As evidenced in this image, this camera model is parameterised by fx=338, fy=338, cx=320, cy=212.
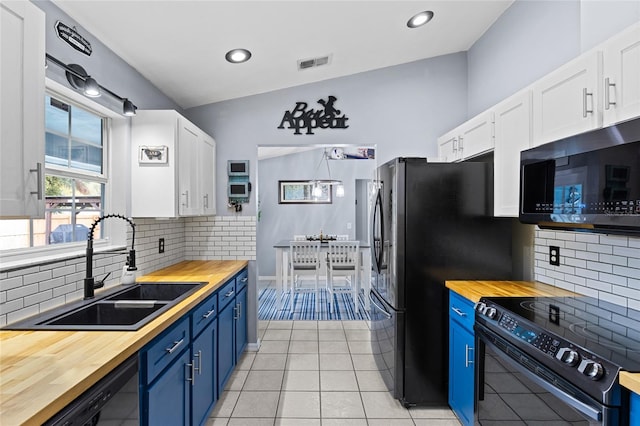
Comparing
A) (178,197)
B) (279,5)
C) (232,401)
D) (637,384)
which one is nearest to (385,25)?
(279,5)

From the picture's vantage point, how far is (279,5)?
206cm

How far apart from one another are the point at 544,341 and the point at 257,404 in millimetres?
1924

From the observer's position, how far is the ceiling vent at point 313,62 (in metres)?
2.95

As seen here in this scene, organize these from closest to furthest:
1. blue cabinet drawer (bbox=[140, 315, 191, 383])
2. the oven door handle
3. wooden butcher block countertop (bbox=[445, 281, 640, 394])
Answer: the oven door handle
blue cabinet drawer (bbox=[140, 315, 191, 383])
wooden butcher block countertop (bbox=[445, 281, 640, 394])

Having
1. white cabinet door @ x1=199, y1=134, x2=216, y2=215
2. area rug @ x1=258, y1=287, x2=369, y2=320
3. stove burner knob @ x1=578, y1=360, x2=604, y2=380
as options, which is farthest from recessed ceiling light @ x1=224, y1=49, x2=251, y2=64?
area rug @ x1=258, y1=287, x2=369, y2=320

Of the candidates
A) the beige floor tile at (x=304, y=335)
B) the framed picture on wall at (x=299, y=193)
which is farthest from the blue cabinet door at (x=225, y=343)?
the framed picture on wall at (x=299, y=193)

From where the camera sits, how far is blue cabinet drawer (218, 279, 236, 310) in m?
2.41

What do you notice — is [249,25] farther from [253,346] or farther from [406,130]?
[253,346]

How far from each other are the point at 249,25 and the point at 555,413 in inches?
102

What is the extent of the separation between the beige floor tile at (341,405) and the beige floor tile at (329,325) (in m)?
1.43

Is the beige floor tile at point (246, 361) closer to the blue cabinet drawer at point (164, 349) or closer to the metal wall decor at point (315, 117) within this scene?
the blue cabinet drawer at point (164, 349)

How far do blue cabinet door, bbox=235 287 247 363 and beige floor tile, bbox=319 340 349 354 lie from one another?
78cm

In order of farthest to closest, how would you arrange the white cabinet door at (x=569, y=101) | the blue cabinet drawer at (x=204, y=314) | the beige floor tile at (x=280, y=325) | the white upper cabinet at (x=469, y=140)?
the beige floor tile at (x=280, y=325)
the white upper cabinet at (x=469, y=140)
the blue cabinet drawer at (x=204, y=314)
the white cabinet door at (x=569, y=101)

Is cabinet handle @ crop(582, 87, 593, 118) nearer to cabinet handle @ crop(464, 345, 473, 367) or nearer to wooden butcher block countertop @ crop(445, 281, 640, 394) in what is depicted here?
wooden butcher block countertop @ crop(445, 281, 640, 394)
